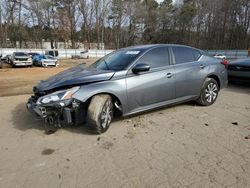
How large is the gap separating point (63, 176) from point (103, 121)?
1338mm

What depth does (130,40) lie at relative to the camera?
6216cm

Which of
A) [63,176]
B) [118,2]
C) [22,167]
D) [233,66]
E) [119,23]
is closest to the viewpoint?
[63,176]

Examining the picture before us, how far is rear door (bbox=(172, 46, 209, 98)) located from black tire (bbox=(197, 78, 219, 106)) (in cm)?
17

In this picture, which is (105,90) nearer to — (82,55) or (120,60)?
(120,60)

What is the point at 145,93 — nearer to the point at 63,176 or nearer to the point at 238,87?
the point at 63,176

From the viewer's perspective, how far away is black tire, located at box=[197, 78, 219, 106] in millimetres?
5320

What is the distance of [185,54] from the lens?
5129 millimetres

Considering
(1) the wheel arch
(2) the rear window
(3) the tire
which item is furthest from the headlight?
(2) the rear window

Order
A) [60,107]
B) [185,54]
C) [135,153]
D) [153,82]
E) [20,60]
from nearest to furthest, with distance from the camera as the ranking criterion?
[135,153] → [60,107] → [153,82] → [185,54] → [20,60]

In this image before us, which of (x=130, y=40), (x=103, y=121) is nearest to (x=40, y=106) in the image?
(x=103, y=121)

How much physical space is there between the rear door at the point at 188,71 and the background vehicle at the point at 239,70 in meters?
2.83

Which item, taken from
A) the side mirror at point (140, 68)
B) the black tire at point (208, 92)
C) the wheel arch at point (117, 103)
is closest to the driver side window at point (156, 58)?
the side mirror at point (140, 68)

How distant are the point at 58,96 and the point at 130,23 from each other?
59971mm

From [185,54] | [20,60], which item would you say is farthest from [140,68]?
[20,60]
